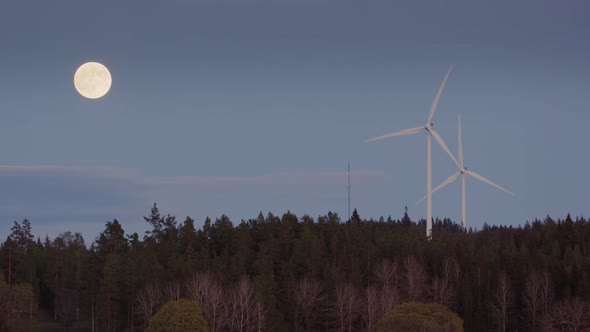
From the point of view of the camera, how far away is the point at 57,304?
612 feet

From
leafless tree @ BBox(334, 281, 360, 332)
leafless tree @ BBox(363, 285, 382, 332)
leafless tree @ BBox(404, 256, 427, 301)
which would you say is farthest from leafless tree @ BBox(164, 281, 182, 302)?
leafless tree @ BBox(404, 256, 427, 301)

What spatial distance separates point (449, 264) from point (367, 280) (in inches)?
674

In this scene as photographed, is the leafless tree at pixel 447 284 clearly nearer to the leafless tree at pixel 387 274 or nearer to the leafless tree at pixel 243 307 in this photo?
the leafless tree at pixel 387 274

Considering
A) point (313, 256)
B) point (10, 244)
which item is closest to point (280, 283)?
point (313, 256)

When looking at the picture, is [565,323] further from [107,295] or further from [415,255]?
[107,295]

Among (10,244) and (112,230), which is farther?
(112,230)

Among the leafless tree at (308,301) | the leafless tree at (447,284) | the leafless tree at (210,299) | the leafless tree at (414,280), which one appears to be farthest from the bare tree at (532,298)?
the leafless tree at (210,299)

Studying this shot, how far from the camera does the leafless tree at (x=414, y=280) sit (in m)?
161

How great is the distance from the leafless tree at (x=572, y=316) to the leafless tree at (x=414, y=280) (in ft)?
73.1

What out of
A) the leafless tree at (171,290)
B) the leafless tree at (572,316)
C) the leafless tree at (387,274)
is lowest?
the leafless tree at (572,316)

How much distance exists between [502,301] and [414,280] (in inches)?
610

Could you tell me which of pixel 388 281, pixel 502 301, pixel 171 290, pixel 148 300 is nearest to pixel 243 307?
pixel 171 290

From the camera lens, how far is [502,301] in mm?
166125

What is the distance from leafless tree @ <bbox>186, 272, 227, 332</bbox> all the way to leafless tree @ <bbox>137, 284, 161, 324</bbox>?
5194 mm
